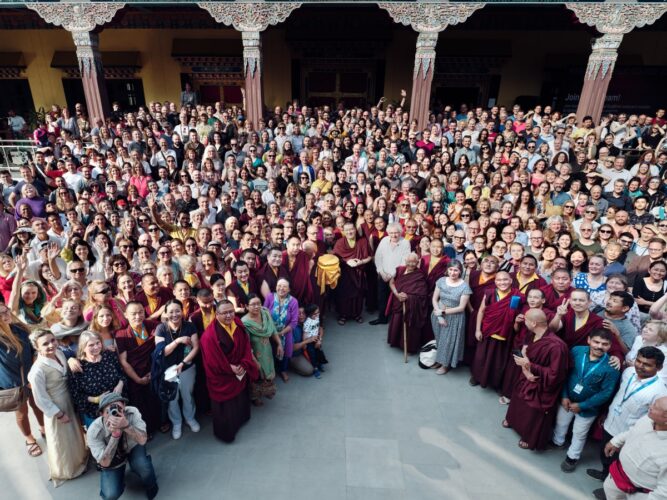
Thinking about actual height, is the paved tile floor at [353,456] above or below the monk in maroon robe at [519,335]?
below

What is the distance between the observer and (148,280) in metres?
4.35

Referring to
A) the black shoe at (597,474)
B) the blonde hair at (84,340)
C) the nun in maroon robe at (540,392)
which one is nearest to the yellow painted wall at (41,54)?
the blonde hair at (84,340)

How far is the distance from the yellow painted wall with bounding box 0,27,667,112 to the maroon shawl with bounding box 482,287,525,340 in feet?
40.5

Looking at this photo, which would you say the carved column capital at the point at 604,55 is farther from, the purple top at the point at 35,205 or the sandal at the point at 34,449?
the sandal at the point at 34,449

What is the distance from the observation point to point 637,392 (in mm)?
3451

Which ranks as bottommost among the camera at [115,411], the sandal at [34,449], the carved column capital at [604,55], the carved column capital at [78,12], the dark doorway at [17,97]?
the sandal at [34,449]

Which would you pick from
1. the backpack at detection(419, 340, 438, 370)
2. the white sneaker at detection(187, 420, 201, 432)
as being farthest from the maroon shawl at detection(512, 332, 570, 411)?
the white sneaker at detection(187, 420, 201, 432)

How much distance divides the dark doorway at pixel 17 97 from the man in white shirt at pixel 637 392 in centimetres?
1974

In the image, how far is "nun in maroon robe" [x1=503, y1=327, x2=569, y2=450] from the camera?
12.6 feet

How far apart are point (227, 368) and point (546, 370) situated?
3.02 metres

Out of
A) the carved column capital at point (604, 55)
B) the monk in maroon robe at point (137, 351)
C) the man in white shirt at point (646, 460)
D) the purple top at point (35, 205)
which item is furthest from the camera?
the carved column capital at point (604, 55)

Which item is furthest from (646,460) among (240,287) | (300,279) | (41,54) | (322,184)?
(41,54)

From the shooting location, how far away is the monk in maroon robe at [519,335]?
4211mm

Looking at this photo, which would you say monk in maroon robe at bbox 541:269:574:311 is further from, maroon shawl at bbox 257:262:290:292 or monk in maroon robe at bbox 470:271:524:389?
maroon shawl at bbox 257:262:290:292
